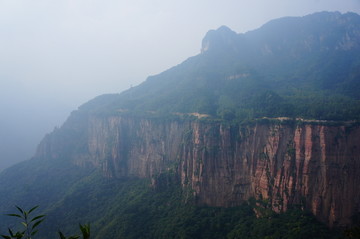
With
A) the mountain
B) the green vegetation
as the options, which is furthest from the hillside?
the green vegetation

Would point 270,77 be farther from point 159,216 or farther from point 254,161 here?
point 159,216

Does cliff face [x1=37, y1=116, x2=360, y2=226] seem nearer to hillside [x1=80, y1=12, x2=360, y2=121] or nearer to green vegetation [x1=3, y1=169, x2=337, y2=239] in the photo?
green vegetation [x1=3, y1=169, x2=337, y2=239]

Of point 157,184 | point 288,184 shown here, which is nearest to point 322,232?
point 288,184

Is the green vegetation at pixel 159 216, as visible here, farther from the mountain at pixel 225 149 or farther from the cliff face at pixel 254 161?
the cliff face at pixel 254 161

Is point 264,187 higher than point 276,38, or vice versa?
point 276,38

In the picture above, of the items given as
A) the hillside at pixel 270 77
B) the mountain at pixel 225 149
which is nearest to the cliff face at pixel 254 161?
the mountain at pixel 225 149

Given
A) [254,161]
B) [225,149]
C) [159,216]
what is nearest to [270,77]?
[225,149]

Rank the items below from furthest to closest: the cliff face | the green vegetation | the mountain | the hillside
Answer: the hillside, the mountain, the green vegetation, the cliff face

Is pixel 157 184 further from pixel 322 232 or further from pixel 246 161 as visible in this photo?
pixel 322 232
